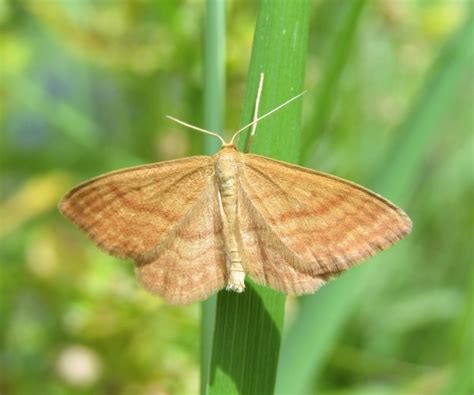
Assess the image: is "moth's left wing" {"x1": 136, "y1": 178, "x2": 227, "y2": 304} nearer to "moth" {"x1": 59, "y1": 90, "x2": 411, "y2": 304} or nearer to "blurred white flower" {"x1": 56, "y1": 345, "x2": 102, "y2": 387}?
"moth" {"x1": 59, "y1": 90, "x2": 411, "y2": 304}

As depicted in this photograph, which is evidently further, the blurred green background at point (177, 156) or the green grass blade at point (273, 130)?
the blurred green background at point (177, 156)

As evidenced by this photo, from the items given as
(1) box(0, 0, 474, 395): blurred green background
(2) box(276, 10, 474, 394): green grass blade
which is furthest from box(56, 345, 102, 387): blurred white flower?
(2) box(276, 10, 474, 394): green grass blade

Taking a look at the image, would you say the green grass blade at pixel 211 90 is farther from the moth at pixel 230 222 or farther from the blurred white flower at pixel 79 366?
the blurred white flower at pixel 79 366

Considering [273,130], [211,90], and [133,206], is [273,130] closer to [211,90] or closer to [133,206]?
[211,90]

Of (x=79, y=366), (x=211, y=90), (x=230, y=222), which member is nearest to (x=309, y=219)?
(x=230, y=222)

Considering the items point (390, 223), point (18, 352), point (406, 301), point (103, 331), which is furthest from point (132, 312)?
point (406, 301)

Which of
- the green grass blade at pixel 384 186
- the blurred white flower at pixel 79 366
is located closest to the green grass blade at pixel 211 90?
the green grass blade at pixel 384 186

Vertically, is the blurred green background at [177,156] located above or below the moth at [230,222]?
above
